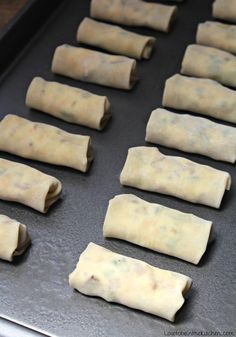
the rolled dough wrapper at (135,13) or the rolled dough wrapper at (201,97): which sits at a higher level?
the rolled dough wrapper at (135,13)

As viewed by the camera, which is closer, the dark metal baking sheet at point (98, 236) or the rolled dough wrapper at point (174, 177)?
the dark metal baking sheet at point (98, 236)

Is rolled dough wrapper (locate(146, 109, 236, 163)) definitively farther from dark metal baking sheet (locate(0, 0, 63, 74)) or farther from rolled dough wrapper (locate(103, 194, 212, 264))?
dark metal baking sheet (locate(0, 0, 63, 74))

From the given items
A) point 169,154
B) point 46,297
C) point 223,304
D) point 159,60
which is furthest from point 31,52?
point 223,304

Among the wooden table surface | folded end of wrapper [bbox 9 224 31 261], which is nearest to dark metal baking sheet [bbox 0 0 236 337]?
folded end of wrapper [bbox 9 224 31 261]


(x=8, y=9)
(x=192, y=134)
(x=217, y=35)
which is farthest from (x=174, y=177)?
(x=8, y=9)

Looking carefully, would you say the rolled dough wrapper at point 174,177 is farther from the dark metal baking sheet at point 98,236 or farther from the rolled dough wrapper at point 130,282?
the rolled dough wrapper at point 130,282

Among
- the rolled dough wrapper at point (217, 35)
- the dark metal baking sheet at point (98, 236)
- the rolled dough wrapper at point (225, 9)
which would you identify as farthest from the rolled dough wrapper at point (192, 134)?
the rolled dough wrapper at point (225, 9)

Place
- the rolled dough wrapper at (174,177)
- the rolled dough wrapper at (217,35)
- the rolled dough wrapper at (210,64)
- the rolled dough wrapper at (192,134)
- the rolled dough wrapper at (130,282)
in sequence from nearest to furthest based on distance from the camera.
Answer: the rolled dough wrapper at (130,282)
the rolled dough wrapper at (174,177)
the rolled dough wrapper at (192,134)
the rolled dough wrapper at (210,64)
the rolled dough wrapper at (217,35)

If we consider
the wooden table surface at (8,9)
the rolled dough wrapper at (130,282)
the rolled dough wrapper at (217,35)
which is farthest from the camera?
the wooden table surface at (8,9)
